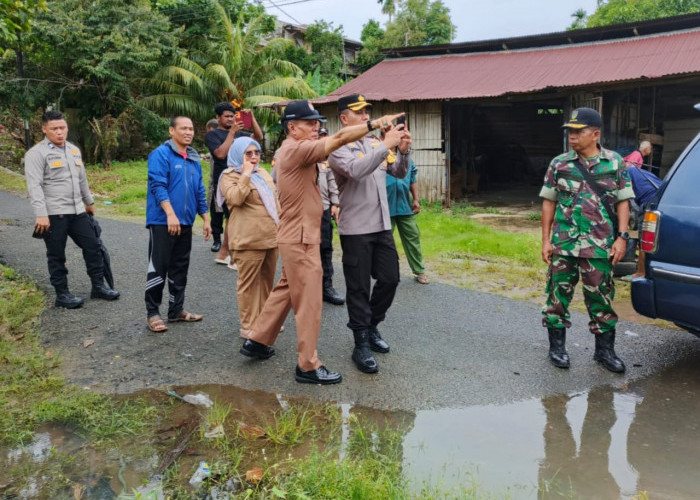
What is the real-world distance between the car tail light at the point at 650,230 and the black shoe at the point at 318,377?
2315 mm

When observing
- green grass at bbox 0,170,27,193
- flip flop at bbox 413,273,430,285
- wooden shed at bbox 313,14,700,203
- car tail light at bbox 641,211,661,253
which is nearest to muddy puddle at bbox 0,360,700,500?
car tail light at bbox 641,211,661,253

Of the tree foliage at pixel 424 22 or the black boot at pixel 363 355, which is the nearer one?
the black boot at pixel 363 355

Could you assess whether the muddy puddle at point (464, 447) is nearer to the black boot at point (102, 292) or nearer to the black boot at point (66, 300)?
the black boot at point (66, 300)

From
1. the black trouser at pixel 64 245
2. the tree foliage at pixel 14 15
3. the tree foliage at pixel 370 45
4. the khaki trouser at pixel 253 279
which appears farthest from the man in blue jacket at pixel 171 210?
the tree foliage at pixel 370 45

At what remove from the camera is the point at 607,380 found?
415cm

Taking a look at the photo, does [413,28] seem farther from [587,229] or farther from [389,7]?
[587,229]

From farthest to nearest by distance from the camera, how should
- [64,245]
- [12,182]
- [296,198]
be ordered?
[12,182], [64,245], [296,198]

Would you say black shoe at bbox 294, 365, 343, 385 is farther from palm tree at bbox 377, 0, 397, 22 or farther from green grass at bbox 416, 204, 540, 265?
palm tree at bbox 377, 0, 397, 22

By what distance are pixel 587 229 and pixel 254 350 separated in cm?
251

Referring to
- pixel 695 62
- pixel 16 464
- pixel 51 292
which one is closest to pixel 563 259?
pixel 16 464

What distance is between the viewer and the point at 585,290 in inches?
169

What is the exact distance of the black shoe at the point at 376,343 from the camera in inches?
183

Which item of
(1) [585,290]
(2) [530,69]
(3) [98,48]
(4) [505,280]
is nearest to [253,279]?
(1) [585,290]

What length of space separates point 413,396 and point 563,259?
4.86 ft
